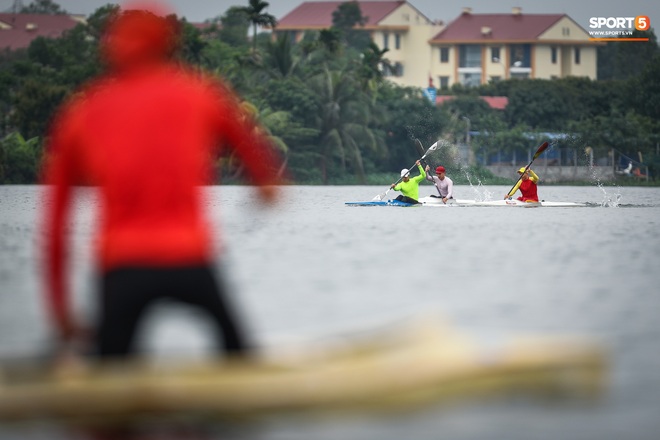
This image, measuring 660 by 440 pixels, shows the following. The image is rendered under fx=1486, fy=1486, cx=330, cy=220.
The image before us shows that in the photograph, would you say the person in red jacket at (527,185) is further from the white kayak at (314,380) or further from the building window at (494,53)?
the building window at (494,53)

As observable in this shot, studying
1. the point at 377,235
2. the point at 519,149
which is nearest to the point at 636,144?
the point at 519,149

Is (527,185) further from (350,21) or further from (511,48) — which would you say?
(511,48)

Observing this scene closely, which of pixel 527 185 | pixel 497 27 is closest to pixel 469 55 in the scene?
pixel 497 27

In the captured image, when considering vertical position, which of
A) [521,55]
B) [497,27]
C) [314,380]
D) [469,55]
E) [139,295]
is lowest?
[314,380]

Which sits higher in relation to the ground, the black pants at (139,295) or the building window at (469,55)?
the building window at (469,55)

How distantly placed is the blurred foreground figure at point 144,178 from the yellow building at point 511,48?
12380 centimetres

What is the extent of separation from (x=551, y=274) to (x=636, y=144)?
6133 centimetres

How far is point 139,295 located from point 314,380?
1.02 m

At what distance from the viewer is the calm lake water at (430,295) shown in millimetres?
6867

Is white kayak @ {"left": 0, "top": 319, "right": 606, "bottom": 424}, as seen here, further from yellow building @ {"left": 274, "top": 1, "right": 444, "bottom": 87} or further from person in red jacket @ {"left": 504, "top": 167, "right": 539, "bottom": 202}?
yellow building @ {"left": 274, "top": 1, "right": 444, "bottom": 87}

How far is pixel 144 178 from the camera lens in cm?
579

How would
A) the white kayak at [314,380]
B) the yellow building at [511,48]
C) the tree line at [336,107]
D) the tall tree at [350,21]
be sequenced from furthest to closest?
1. the yellow building at [511,48]
2. the tall tree at [350,21]
3. the tree line at [336,107]
4. the white kayak at [314,380]

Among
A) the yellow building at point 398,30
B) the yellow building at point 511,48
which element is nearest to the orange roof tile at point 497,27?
the yellow building at point 511,48

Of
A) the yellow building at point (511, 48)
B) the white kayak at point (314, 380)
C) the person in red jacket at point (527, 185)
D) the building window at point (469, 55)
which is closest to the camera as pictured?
the white kayak at point (314, 380)
